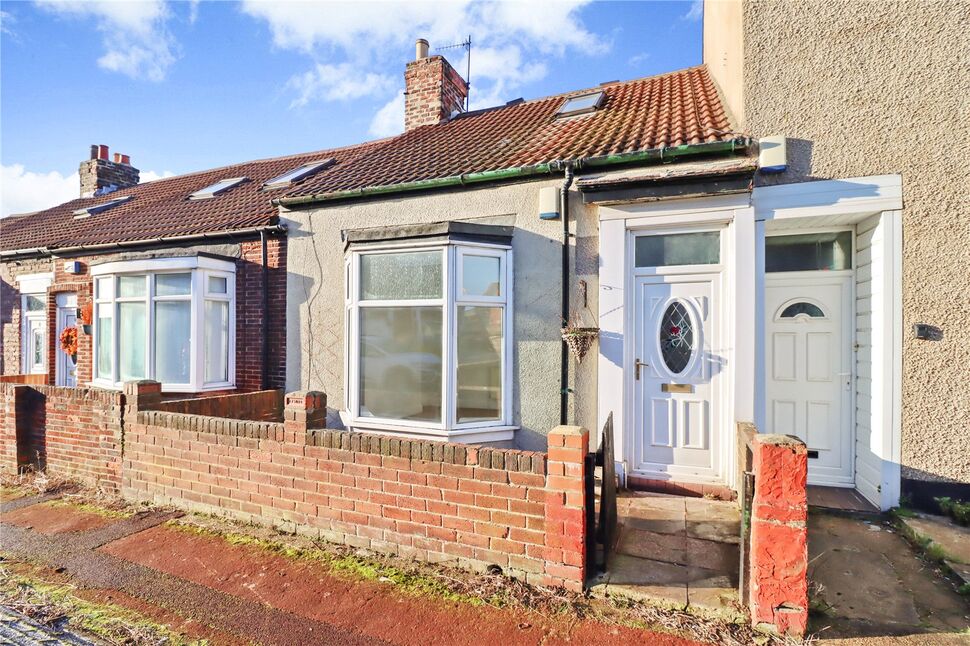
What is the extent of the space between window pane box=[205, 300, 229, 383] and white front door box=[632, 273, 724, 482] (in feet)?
19.5

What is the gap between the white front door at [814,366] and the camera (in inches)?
197

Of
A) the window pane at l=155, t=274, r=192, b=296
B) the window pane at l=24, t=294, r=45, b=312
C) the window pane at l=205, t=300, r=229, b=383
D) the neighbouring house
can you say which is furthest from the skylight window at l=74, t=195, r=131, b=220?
the window pane at l=205, t=300, r=229, b=383

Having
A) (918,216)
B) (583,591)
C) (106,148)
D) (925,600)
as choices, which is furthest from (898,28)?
(106,148)

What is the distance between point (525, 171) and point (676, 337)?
2.35 metres

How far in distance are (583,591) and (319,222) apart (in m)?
5.35

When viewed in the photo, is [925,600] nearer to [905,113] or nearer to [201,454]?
[905,113]

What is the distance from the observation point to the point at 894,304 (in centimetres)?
432

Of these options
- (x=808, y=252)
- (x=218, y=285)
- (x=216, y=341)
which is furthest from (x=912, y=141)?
(x=216, y=341)

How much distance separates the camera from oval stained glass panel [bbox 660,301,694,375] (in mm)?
4816

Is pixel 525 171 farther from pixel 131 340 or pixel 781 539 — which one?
pixel 131 340

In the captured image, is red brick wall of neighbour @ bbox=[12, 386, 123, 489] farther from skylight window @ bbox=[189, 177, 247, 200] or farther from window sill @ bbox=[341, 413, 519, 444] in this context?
skylight window @ bbox=[189, 177, 247, 200]

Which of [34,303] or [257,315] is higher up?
[34,303]

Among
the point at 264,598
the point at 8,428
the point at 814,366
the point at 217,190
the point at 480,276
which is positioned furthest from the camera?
the point at 217,190

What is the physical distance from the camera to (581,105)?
757cm
